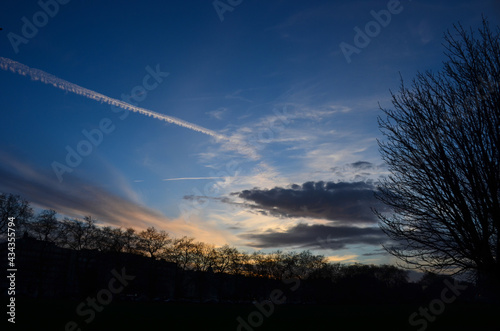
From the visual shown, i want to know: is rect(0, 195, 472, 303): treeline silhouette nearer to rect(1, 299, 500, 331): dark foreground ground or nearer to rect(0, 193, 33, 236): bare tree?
rect(0, 193, 33, 236): bare tree

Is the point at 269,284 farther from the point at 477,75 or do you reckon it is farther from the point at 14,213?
the point at 477,75

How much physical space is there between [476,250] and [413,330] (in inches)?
600

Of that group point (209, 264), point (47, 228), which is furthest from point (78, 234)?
point (209, 264)

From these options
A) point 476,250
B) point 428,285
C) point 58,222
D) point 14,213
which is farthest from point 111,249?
point 428,285

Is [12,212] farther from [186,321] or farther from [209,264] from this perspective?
[209,264]
